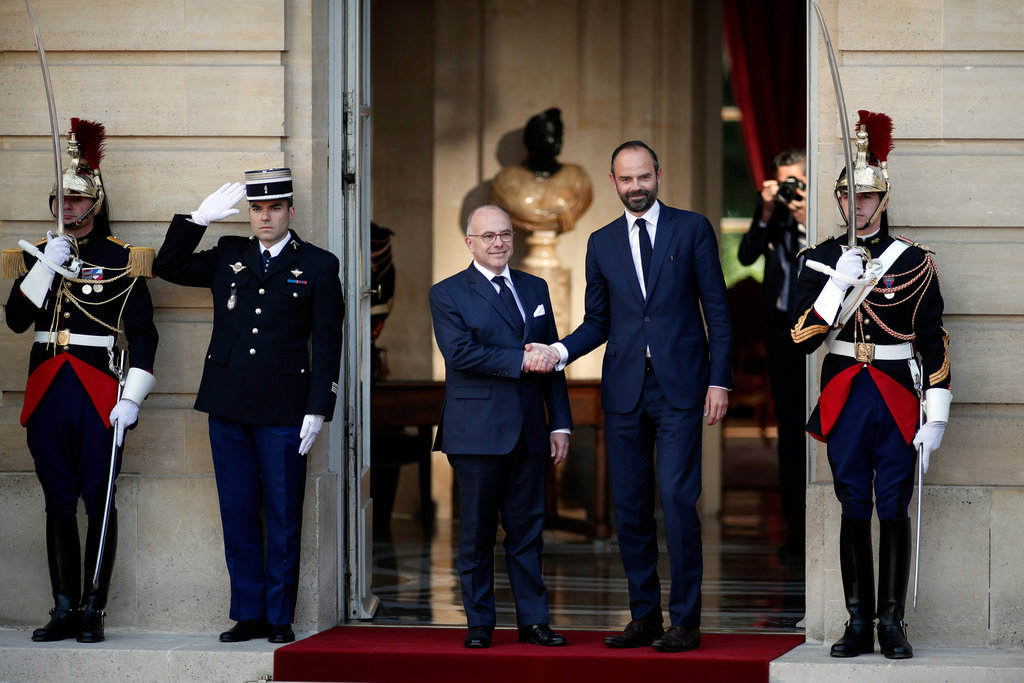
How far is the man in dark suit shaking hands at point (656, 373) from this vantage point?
17.8 feet

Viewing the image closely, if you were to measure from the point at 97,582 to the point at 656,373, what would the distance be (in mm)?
2252

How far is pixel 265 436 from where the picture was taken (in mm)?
5758

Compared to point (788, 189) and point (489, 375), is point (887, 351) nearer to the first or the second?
point (489, 375)

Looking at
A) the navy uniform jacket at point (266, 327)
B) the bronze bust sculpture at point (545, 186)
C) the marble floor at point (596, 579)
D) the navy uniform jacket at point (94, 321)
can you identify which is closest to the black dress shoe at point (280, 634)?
the marble floor at point (596, 579)

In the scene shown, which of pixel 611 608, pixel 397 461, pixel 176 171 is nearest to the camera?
pixel 176 171

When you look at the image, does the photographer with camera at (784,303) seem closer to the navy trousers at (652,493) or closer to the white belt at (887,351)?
the white belt at (887,351)

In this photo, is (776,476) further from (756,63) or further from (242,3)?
(242,3)

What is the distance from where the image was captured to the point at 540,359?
540cm

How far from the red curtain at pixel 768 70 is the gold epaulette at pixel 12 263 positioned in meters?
5.56

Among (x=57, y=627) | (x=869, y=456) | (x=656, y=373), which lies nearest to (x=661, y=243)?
(x=656, y=373)

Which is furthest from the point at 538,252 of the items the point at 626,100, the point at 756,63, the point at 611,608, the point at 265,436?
the point at 265,436

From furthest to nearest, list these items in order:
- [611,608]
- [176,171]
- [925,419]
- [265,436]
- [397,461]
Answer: [397,461] < [611,608] < [176,171] < [265,436] < [925,419]

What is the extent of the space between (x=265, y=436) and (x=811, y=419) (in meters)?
2.02

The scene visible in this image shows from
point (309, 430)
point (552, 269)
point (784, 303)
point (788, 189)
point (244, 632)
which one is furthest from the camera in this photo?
point (552, 269)
